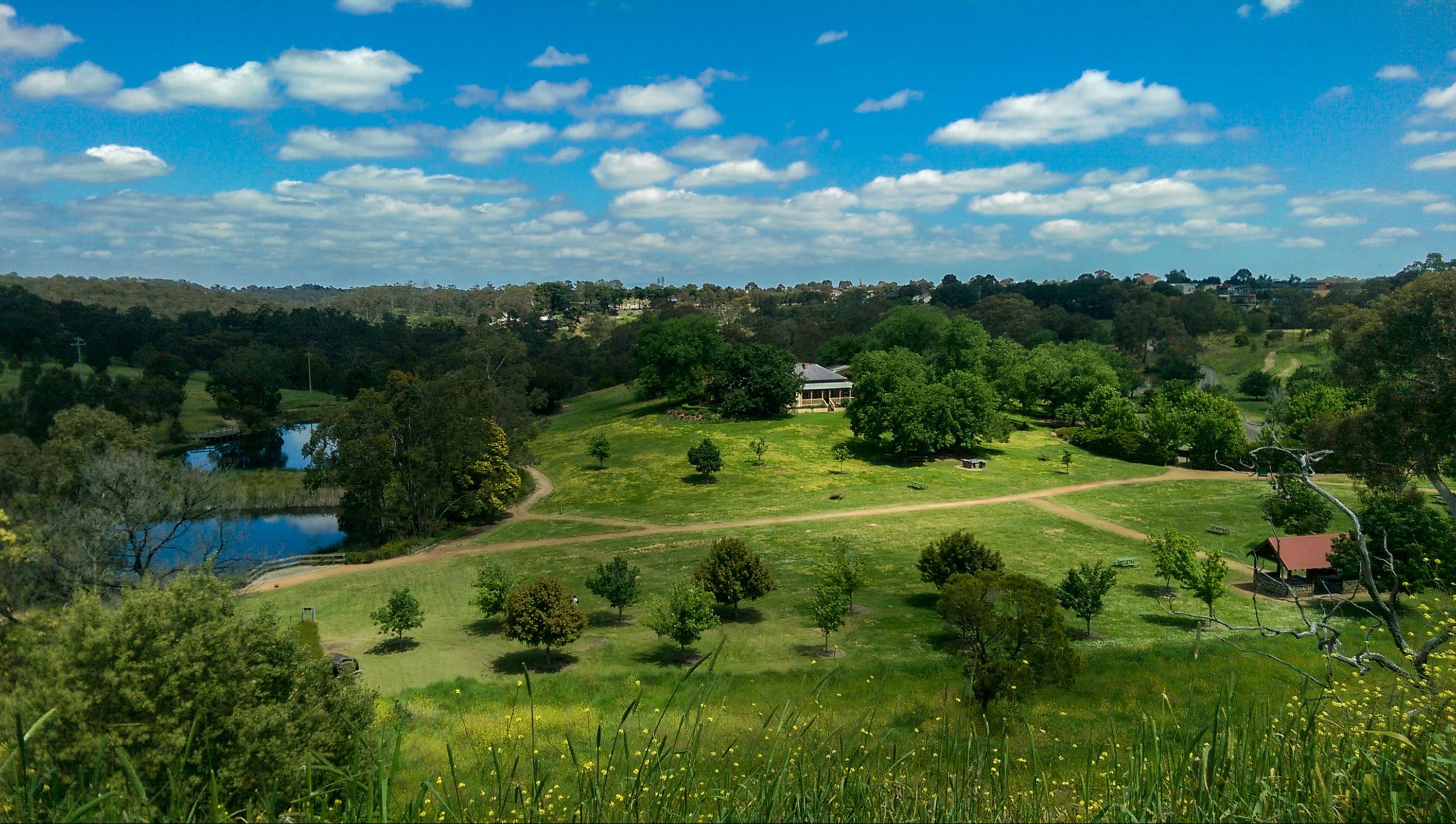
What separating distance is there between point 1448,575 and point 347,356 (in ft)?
351

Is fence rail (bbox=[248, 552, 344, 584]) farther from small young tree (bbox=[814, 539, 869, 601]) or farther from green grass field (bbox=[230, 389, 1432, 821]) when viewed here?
small young tree (bbox=[814, 539, 869, 601])

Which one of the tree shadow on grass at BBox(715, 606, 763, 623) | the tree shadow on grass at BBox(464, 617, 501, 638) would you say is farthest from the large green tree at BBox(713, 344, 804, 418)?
the tree shadow on grass at BBox(464, 617, 501, 638)

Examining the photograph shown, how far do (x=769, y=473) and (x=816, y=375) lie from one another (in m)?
26.2

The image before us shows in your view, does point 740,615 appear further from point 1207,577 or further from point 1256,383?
point 1256,383

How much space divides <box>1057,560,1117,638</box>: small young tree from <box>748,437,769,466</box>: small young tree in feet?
93.5

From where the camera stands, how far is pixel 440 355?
82.5m

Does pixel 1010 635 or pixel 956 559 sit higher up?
pixel 1010 635

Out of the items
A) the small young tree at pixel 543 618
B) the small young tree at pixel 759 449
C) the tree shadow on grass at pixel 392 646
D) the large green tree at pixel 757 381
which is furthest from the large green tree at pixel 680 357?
the small young tree at pixel 543 618

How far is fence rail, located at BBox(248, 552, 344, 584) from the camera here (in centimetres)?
3441

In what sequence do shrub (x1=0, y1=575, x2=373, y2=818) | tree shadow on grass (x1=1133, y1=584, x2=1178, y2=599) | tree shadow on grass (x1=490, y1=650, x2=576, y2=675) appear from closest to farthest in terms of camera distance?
1. shrub (x1=0, y1=575, x2=373, y2=818)
2. tree shadow on grass (x1=490, y1=650, x2=576, y2=675)
3. tree shadow on grass (x1=1133, y1=584, x2=1178, y2=599)

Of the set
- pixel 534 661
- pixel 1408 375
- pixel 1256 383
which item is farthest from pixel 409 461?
pixel 1256 383

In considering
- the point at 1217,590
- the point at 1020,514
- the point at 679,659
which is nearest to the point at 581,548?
the point at 679,659

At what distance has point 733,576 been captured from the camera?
2619 cm

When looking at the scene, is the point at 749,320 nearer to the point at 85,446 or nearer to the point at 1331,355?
the point at 1331,355
